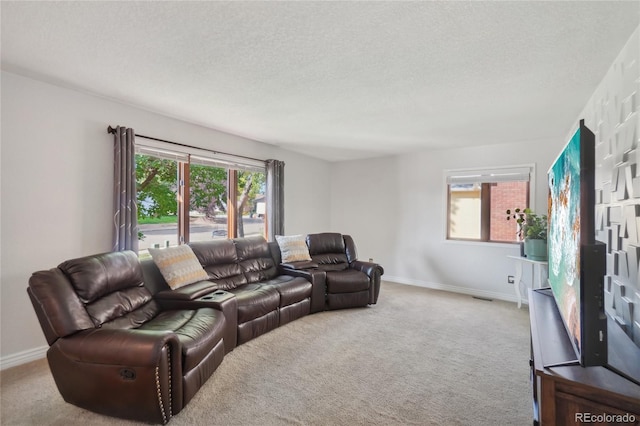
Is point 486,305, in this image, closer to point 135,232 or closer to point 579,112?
point 579,112

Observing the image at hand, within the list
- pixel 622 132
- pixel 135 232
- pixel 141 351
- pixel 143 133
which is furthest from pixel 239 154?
pixel 622 132

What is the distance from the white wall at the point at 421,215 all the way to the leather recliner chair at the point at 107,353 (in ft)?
13.7

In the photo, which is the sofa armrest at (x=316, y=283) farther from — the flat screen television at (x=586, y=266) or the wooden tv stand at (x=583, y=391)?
the flat screen television at (x=586, y=266)

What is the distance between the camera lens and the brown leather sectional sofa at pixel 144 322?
1.79 metres

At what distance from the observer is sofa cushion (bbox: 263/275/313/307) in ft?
11.4

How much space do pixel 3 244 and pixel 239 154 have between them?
9.13ft

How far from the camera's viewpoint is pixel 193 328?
7.23 ft

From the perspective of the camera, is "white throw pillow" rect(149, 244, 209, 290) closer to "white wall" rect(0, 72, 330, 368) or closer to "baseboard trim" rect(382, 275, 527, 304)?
"white wall" rect(0, 72, 330, 368)

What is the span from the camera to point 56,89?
9.03 ft

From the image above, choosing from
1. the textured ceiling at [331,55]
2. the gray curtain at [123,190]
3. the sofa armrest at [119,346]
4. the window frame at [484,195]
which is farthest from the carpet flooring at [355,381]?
the textured ceiling at [331,55]

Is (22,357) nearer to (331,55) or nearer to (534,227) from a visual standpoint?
(331,55)

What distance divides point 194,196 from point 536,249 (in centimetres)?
447

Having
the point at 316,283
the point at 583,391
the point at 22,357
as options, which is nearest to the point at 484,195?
the point at 316,283

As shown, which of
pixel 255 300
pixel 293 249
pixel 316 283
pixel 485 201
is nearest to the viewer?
pixel 255 300
